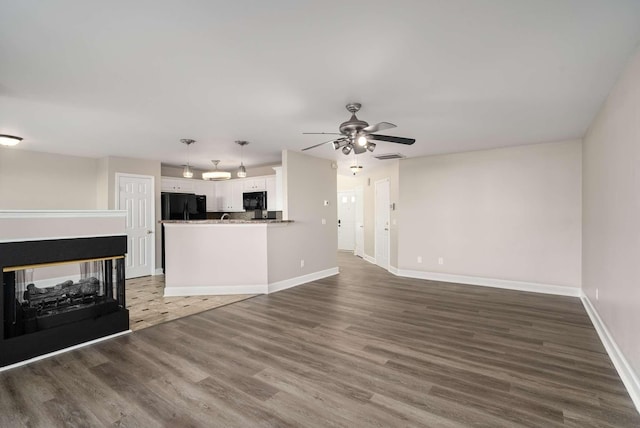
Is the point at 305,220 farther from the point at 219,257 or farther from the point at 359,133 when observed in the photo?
the point at 359,133

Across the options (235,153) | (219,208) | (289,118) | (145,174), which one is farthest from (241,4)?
(219,208)

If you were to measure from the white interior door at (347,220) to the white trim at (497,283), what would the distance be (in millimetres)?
4048

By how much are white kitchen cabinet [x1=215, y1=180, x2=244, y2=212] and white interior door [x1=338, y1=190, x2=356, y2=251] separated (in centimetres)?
405

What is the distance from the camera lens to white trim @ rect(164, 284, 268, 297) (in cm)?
499

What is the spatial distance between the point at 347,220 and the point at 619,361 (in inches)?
325

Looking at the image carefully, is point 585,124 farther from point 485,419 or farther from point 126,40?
point 126,40

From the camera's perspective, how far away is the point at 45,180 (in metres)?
5.64

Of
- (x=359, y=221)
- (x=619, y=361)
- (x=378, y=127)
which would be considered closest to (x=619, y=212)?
(x=619, y=361)

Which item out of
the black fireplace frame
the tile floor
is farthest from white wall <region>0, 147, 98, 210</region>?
the black fireplace frame

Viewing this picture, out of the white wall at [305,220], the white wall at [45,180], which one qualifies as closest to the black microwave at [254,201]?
the white wall at [305,220]

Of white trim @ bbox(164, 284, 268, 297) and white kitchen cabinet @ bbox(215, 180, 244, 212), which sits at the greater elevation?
A: white kitchen cabinet @ bbox(215, 180, 244, 212)

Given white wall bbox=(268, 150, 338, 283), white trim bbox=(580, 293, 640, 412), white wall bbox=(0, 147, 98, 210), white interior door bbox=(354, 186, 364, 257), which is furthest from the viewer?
white interior door bbox=(354, 186, 364, 257)

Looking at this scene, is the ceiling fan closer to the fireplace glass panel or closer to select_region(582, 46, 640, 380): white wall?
select_region(582, 46, 640, 380): white wall

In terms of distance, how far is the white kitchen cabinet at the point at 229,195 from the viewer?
772 cm
